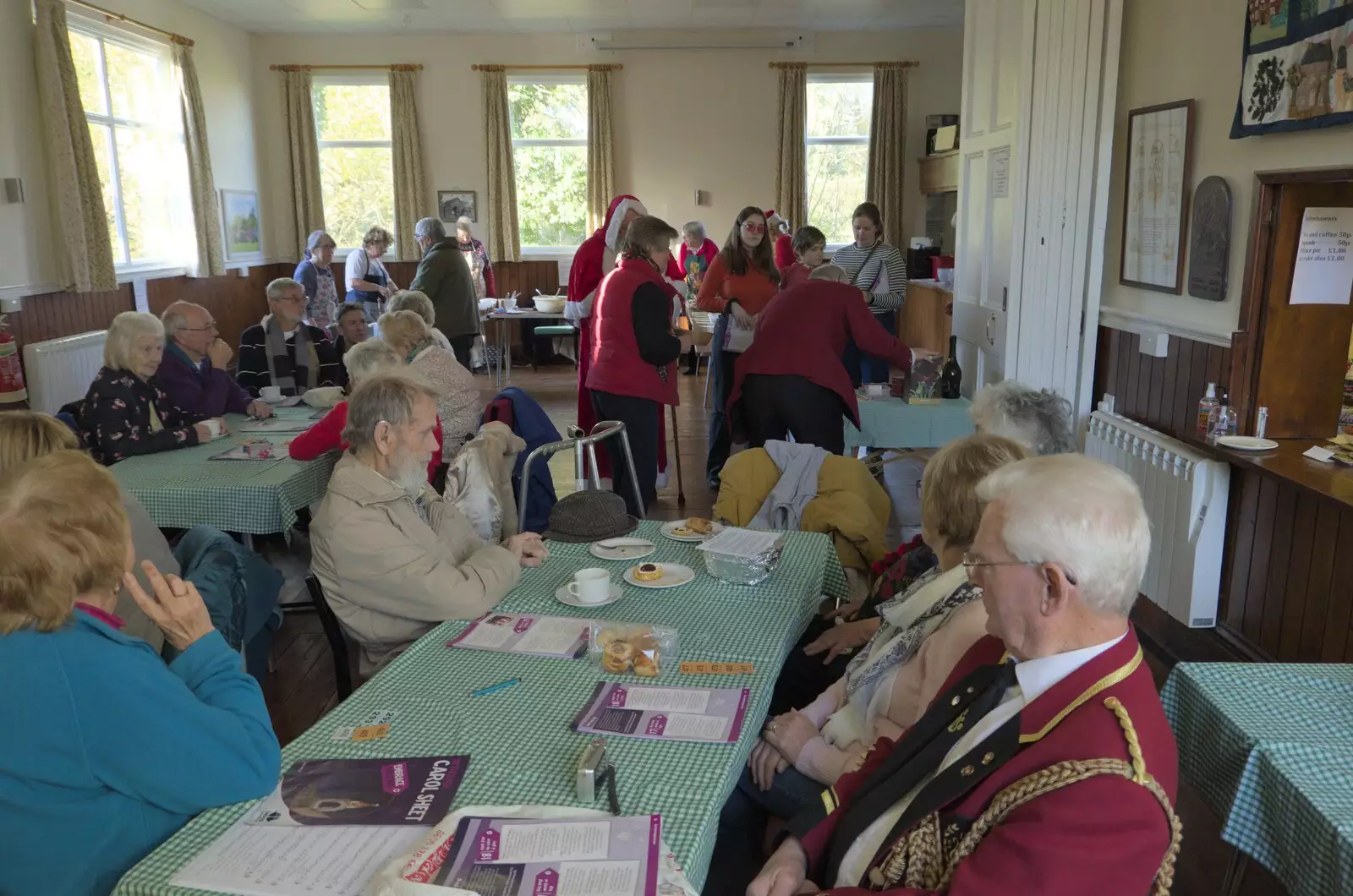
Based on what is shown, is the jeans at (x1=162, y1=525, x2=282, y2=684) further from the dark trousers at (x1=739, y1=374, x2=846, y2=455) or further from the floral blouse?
the dark trousers at (x1=739, y1=374, x2=846, y2=455)

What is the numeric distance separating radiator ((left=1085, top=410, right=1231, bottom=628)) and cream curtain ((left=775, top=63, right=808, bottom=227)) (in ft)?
22.1

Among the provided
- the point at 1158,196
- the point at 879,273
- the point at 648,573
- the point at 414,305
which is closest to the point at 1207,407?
the point at 1158,196

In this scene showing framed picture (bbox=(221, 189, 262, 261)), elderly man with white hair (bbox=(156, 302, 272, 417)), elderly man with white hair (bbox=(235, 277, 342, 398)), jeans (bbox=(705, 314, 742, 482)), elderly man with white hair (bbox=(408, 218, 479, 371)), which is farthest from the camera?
framed picture (bbox=(221, 189, 262, 261))

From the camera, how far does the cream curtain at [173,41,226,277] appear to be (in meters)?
7.96

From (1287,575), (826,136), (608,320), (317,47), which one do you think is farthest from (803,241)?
(317,47)

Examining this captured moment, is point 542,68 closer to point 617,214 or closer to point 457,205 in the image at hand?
point 457,205

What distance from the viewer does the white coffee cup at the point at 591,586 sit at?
2.04m

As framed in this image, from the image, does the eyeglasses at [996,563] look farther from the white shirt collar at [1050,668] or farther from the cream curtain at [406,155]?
the cream curtain at [406,155]

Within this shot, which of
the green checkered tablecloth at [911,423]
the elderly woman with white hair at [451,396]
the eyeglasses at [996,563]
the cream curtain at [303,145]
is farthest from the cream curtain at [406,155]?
the eyeglasses at [996,563]

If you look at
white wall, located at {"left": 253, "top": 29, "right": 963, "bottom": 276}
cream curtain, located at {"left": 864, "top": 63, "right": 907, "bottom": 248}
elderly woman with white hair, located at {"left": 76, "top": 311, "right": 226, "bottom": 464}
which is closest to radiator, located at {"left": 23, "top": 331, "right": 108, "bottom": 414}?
elderly woman with white hair, located at {"left": 76, "top": 311, "right": 226, "bottom": 464}

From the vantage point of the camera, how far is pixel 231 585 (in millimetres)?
2205

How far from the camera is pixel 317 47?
966 centimetres

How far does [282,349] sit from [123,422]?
4.76 feet

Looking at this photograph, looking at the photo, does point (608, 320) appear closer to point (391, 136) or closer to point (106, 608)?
point (106, 608)
